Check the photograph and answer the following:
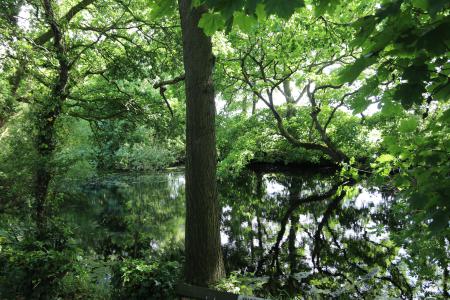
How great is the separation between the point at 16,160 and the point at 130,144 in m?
3.37

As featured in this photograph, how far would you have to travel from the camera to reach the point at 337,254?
9.23m

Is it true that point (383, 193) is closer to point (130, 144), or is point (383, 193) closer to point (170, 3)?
point (130, 144)

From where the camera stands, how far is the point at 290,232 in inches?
449

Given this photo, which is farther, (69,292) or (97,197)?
(97,197)

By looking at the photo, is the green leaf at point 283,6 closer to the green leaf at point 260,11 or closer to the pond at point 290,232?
the green leaf at point 260,11

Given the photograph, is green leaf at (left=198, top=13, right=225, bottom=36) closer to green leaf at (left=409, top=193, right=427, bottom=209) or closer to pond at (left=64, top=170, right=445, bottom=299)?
green leaf at (left=409, top=193, right=427, bottom=209)

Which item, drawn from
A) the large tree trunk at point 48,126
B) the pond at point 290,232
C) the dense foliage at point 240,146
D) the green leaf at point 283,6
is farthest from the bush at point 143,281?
the large tree trunk at point 48,126

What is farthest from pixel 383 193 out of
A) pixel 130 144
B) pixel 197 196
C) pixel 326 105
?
pixel 197 196

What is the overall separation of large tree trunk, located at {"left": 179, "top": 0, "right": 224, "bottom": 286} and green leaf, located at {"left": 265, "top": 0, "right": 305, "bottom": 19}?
3451mm

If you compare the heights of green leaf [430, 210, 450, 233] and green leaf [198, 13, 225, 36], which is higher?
green leaf [198, 13, 225, 36]

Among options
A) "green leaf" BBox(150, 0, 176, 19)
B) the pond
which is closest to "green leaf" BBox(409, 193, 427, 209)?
the pond

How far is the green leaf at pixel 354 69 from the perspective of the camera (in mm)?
1364

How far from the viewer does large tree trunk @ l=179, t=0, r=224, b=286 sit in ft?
15.5

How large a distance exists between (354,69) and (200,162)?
3557 mm
